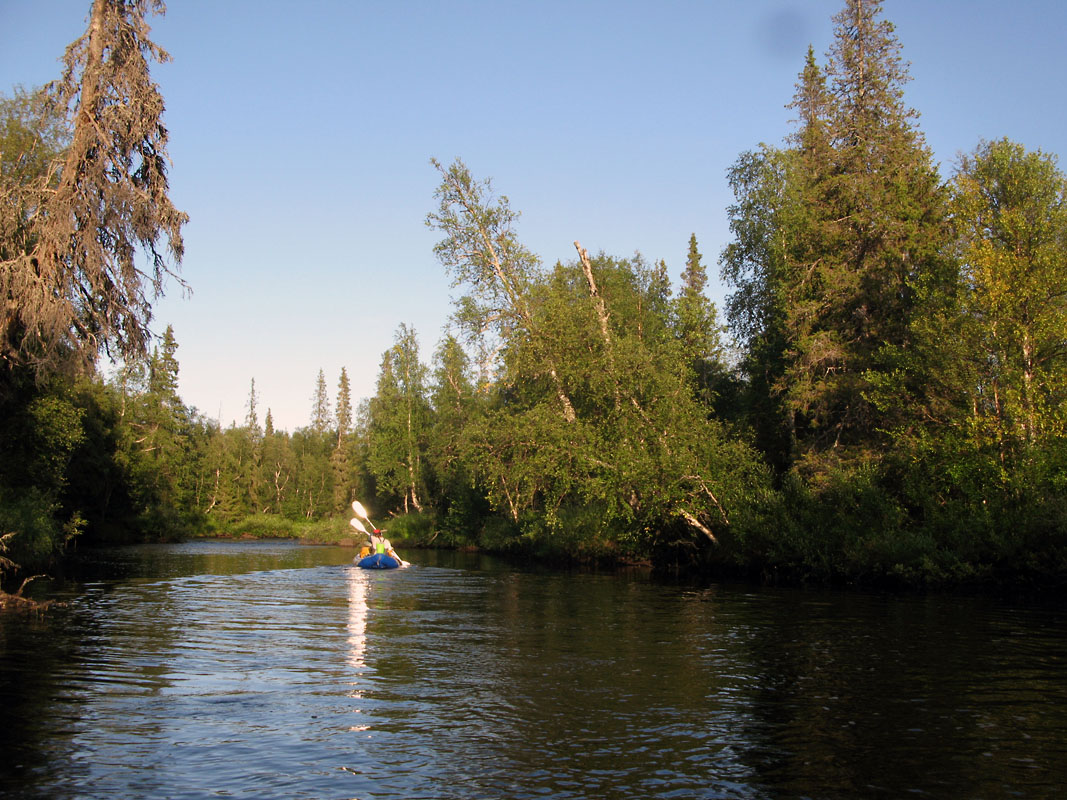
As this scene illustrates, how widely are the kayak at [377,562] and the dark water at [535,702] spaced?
11.4 meters

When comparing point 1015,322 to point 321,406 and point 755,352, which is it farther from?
point 321,406

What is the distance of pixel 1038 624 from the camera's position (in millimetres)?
16297

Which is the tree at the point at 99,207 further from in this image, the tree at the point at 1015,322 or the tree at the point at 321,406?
the tree at the point at 321,406

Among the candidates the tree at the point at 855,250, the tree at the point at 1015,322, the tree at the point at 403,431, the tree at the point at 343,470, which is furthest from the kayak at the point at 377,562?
the tree at the point at 343,470

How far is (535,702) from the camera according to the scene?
10211mm

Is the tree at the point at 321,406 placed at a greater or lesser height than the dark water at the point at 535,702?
greater

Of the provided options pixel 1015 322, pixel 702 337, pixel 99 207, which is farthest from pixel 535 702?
pixel 702 337

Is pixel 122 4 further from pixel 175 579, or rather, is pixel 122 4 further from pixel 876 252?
pixel 876 252

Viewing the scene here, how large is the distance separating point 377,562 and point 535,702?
2139cm

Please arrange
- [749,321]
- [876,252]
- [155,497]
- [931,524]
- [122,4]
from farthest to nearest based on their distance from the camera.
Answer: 1. [155,497]
2. [749,321]
3. [876,252]
4. [931,524]
5. [122,4]

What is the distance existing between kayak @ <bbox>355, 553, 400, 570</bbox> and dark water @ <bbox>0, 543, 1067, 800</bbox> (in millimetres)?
11366

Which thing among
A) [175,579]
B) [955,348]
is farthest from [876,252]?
[175,579]

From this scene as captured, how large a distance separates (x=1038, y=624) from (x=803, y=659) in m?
6.42

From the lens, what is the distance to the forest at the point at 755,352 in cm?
1816
